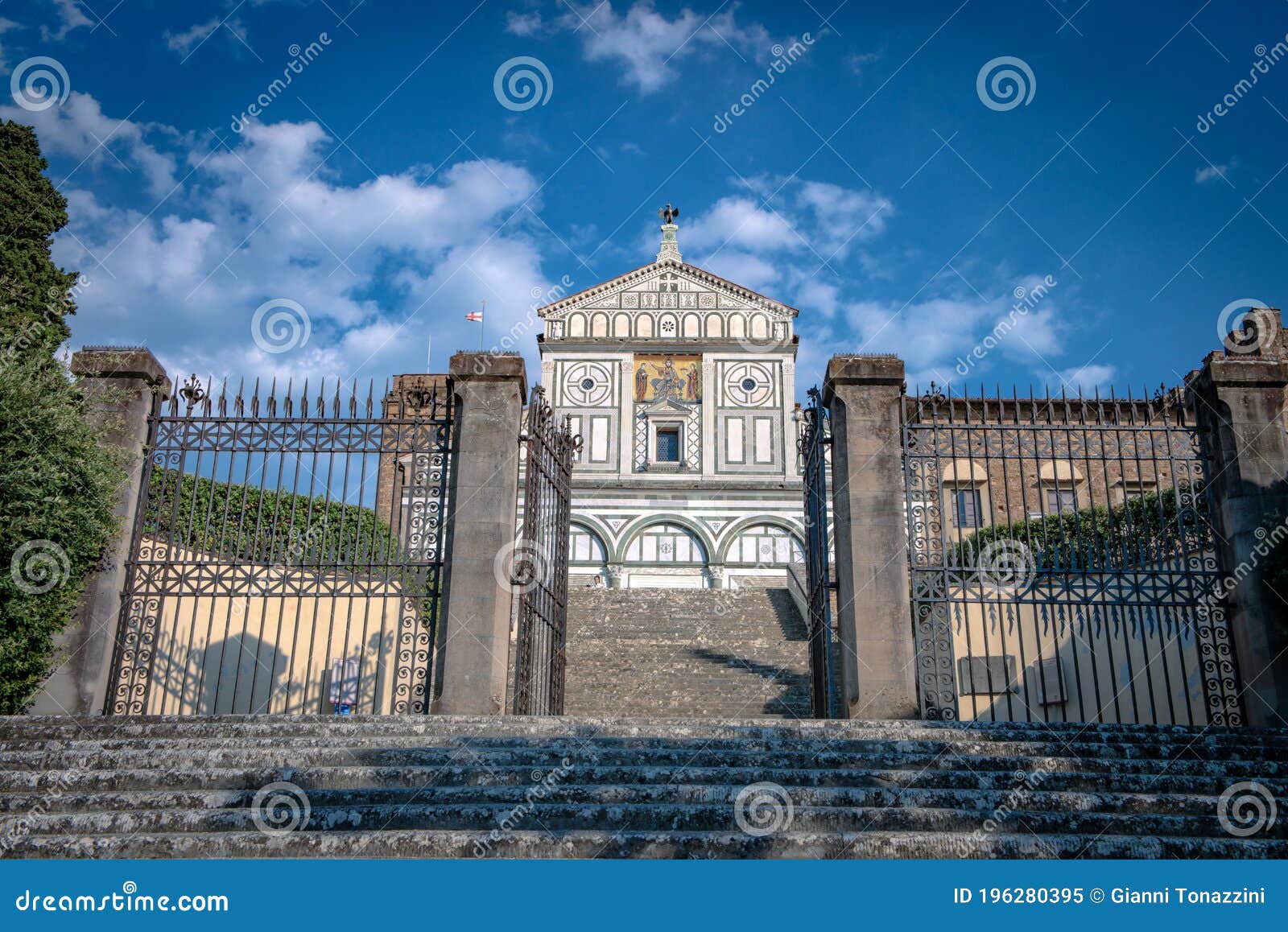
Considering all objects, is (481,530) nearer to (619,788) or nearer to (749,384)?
(619,788)

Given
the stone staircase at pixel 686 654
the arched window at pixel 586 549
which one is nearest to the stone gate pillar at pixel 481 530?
the stone staircase at pixel 686 654

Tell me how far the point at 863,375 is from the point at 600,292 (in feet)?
79.5

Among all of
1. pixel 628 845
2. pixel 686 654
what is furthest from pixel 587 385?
pixel 628 845

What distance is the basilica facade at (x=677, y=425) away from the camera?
28984 millimetres

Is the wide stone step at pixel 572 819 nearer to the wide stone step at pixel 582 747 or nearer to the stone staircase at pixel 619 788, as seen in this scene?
the stone staircase at pixel 619 788

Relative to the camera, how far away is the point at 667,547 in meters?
29.2

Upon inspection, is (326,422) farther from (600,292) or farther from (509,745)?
(600,292)

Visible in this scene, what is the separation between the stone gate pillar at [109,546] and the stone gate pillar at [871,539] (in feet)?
20.3

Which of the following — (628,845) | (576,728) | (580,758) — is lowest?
(628,845)

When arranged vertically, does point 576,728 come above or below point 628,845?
above

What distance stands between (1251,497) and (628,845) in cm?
706

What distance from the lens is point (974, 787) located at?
20.6 feet

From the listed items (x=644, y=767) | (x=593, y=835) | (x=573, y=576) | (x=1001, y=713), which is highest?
(x=573, y=576)

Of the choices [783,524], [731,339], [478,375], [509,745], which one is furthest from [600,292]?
[509,745]
